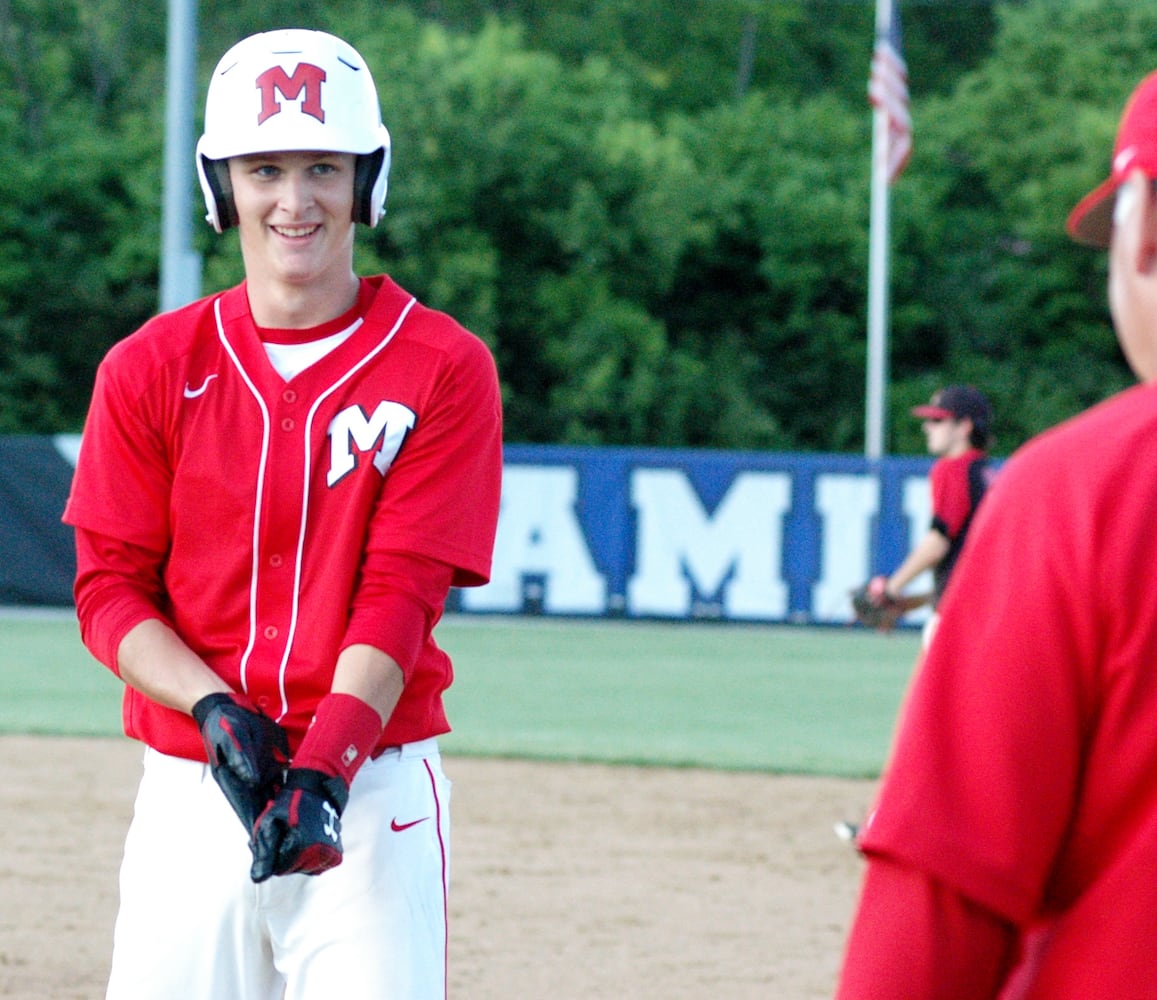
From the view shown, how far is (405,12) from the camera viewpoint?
120ft

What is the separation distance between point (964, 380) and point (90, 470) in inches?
1329

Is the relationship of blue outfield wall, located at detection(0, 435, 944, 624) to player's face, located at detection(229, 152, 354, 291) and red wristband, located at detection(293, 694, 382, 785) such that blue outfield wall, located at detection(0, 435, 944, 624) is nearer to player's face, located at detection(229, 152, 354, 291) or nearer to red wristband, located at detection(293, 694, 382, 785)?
player's face, located at detection(229, 152, 354, 291)

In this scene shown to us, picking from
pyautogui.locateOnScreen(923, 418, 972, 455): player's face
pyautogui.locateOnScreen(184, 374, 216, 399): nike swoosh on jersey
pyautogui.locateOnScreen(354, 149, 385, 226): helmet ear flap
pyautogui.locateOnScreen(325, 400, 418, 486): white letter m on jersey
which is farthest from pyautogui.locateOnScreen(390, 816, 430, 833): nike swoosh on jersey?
pyautogui.locateOnScreen(923, 418, 972, 455): player's face

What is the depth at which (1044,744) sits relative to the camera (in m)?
1.64

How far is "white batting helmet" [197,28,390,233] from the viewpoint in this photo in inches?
126

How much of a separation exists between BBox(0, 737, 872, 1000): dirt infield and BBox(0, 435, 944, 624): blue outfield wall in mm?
9031

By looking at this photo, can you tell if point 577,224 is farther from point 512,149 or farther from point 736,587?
point 736,587

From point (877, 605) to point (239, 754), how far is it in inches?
327

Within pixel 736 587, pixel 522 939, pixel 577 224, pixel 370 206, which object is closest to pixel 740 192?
pixel 577 224

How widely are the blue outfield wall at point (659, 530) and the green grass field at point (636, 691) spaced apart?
292mm

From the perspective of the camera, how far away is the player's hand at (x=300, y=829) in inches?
113

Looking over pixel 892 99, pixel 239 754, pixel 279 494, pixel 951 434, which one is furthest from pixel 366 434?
pixel 892 99

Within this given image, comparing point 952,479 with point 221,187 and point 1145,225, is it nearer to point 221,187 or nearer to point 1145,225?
point 221,187

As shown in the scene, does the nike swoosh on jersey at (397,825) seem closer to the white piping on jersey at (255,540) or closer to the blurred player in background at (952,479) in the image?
the white piping on jersey at (255,540)
